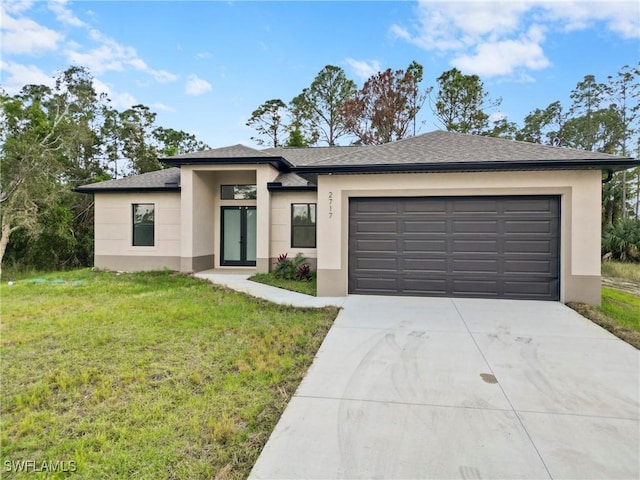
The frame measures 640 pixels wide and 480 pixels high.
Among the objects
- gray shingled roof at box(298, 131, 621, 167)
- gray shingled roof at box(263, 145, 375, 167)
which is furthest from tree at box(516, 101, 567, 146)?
gray shingled roof at box(298, 131, 621, 167)

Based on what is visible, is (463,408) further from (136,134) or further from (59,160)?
(136,134)

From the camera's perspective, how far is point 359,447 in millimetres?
2514

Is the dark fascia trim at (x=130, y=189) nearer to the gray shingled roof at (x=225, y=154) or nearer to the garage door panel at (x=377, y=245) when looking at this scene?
the gray shingled roof at (x=225, y=154)

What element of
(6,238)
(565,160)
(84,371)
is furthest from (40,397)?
(6,238)

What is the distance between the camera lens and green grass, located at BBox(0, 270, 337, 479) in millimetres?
2498

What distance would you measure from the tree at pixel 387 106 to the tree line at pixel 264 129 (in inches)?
2.7

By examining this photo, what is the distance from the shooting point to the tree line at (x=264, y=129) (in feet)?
51.4

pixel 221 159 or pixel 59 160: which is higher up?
pixel 59 160

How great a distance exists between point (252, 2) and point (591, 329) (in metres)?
11.5

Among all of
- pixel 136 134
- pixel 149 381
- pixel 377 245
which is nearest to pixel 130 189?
pixel 377 245

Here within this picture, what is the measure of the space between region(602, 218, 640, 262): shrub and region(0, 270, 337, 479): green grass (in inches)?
644

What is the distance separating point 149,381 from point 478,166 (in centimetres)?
725

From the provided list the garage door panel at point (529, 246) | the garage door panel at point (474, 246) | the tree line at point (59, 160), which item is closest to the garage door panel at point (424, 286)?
the garage door panel at point (474, 246)

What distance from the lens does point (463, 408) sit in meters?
3.08
